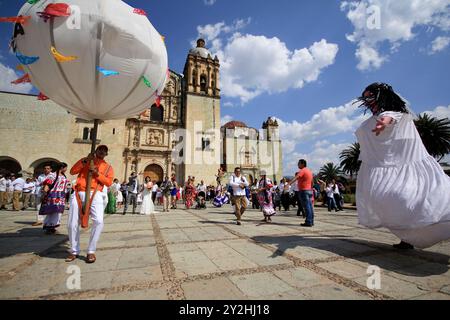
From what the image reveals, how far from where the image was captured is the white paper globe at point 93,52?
7.95ft

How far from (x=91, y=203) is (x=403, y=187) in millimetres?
4385

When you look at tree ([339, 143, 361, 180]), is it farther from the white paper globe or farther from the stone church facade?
the white paper globe

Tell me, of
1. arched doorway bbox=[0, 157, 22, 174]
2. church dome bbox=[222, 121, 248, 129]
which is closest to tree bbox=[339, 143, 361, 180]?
church dome bbox=[222, 121, 248, 129]

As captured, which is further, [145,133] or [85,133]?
[145,133]

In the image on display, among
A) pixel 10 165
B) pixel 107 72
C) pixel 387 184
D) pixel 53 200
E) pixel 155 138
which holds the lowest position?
pixel 53 200

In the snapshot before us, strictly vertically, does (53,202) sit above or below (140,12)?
below

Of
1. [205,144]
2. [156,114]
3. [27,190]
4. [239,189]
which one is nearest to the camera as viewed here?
[239,189]

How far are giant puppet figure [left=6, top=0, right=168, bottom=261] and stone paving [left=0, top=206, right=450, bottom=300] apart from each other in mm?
778

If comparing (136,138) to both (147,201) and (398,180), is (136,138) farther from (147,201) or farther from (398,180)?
(398,180)

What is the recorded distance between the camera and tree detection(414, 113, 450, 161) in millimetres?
18688

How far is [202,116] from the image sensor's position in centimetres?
2727

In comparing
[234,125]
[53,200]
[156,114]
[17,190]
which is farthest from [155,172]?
[53,200]
